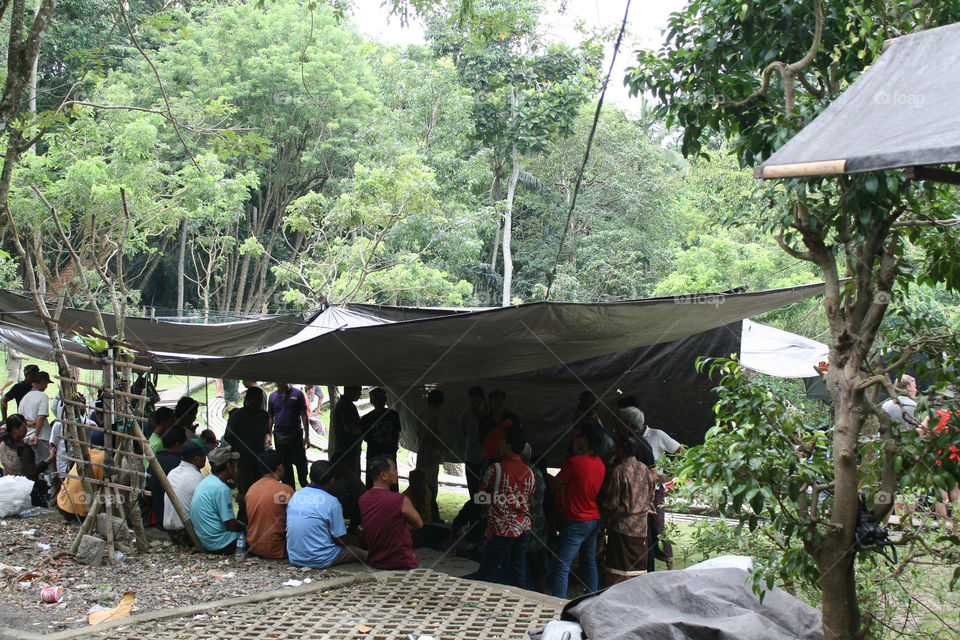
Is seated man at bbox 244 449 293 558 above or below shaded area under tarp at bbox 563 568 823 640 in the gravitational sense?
below

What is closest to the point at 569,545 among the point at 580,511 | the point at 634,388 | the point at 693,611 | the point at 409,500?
the point at 580,511

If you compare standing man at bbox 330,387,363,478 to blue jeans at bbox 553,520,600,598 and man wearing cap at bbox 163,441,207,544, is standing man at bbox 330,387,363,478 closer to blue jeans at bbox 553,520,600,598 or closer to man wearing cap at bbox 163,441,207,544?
man wearing cap at bbox 163,441,207,544

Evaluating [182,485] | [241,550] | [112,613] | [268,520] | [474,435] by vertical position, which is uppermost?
[474,435]

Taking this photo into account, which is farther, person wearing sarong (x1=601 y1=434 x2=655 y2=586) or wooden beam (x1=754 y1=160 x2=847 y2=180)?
person wearing sarong (x1=601 y1=434 x2=655 y2=586)

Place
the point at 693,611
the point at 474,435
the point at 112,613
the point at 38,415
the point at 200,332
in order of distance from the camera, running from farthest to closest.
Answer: the point at 200,332
the point at 38,415
the point at 474,435
the point at 112,613
the point at 693,611

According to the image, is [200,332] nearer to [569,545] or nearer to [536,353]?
[536,353]

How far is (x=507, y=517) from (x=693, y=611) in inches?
76.2

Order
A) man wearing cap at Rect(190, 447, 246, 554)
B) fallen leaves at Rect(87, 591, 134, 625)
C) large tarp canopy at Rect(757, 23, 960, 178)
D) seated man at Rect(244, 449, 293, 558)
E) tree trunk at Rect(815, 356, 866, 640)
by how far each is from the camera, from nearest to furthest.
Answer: large tarp canopy at Rect(757, 23, 960, 178), tree trunk at Rect(815, 356, 866, 640), fallen leaves at Rect(87, 591, 134, 625), seated man at Rect(244, 449, 293, 558), man wearing cap at Rect(190, 447, 246, 554)

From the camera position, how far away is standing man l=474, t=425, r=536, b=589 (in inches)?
174

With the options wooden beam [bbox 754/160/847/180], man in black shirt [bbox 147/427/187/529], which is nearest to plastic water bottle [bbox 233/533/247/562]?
man in black shirt [bbox 147/427/187/529]

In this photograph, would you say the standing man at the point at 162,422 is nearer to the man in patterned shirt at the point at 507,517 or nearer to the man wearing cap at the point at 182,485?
the man wearing cap at the point at 182,485

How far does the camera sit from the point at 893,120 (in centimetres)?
194

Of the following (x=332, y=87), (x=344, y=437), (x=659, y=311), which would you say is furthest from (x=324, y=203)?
(x=659, y=311)

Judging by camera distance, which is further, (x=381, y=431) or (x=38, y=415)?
(x=38, y=415)
